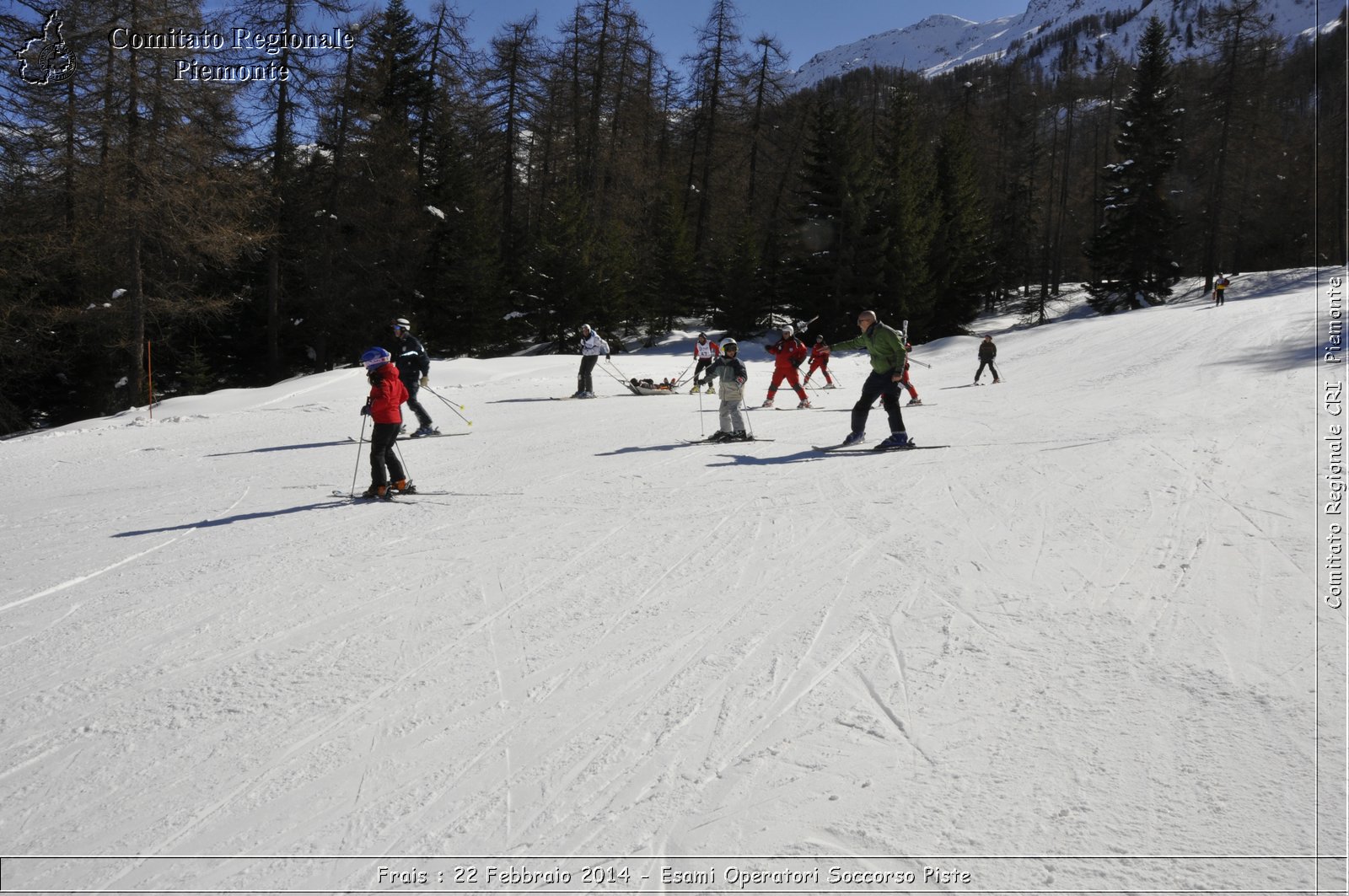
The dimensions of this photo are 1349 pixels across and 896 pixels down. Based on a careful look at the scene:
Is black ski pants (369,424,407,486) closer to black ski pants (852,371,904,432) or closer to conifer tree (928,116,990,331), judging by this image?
black ski pants (852,371,904,432)

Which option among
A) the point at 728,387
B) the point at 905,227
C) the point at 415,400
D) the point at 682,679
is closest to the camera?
the point at 682,679

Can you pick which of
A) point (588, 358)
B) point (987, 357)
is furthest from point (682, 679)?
point (987, 357)

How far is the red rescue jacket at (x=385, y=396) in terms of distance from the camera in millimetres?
8664

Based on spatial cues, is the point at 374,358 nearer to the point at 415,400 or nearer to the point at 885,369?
the point at 415,400

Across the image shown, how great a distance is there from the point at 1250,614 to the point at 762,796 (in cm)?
350

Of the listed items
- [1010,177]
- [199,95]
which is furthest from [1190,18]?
[199,95]

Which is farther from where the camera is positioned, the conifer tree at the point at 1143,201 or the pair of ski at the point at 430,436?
the conifer tree at the point at 1143,201

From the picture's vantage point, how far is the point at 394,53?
3209 centimetres

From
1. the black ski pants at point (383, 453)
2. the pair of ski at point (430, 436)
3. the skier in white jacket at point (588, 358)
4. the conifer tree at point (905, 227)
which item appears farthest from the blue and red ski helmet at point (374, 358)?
the conifer tree at point (905, 227)

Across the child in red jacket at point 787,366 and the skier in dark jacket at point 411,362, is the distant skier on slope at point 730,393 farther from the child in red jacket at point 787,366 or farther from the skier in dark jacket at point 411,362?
the skier in dark jacket at point 411,362

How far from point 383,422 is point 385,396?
293 millimetres

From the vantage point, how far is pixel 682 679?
427cm

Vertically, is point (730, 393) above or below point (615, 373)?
below

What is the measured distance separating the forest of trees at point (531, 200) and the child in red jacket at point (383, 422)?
1472cm
